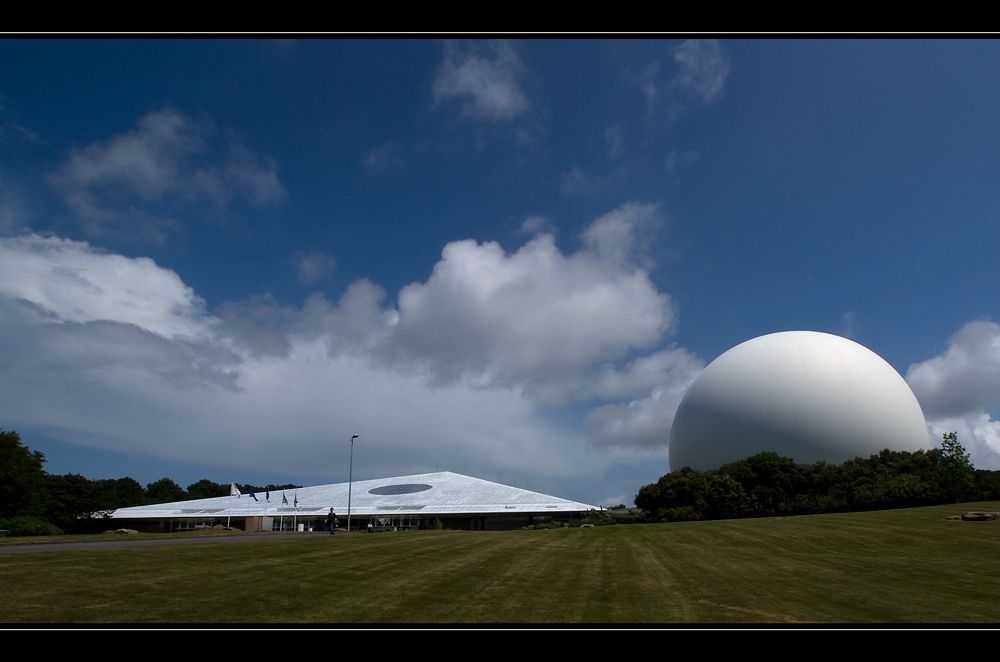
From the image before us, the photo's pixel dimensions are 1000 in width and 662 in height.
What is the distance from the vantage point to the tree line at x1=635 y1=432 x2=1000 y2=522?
3033cm

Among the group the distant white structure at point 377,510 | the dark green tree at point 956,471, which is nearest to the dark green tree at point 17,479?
the distant white structure at point 377,510

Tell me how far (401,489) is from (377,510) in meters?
9.11

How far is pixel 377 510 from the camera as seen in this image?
162ft

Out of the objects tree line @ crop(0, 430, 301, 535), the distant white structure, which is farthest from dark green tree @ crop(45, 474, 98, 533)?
the distant white structure

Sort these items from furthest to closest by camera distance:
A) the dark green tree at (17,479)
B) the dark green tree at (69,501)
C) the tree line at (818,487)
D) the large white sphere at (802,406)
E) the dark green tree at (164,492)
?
the dark green tree at (164,492), the dark green tree at (69,501), the dark green tree at (17,479), the large white sphere at (802,406), the tree line at (818,487)

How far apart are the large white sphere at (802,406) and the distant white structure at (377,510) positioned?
16.0m

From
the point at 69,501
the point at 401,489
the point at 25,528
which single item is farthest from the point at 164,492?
the point at 25,528

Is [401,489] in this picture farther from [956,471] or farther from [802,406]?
[956,471]

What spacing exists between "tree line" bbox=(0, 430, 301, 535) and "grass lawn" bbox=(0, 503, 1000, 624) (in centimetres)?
2355

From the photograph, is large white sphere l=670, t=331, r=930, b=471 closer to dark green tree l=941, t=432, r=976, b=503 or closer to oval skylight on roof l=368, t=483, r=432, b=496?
dark green tree l=941, t=432, r=976, b=503

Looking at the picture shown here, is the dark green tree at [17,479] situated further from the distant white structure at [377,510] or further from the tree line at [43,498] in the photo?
the distant white structure at [377,510]

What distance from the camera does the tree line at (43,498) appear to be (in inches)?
1635

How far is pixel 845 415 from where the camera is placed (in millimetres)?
39875
